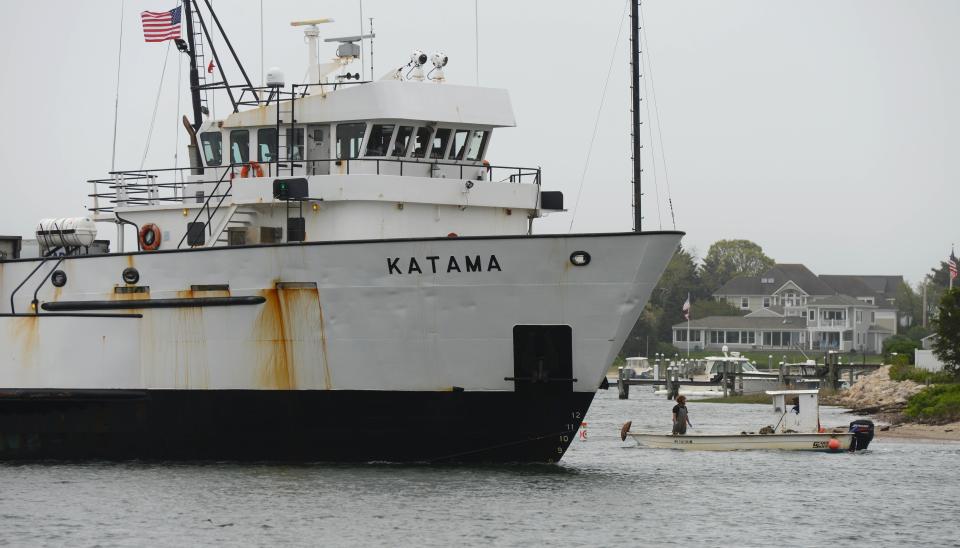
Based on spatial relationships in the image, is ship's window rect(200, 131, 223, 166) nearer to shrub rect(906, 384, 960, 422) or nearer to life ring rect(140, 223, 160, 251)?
life ring rect(140, 223, 160, 251)

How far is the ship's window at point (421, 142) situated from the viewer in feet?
90.6

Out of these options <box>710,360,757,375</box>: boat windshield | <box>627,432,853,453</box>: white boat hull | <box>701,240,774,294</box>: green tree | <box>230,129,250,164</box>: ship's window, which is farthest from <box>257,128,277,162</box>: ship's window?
<box>701,240,774,294</box>: green tree

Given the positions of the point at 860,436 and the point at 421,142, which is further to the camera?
the point at 860,436

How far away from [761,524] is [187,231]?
1189 cm

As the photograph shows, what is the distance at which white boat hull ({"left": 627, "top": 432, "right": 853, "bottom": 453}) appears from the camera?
3334 centimetres

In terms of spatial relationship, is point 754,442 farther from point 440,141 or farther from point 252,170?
point 252,170

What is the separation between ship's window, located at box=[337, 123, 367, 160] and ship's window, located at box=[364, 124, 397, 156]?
7.4 inches

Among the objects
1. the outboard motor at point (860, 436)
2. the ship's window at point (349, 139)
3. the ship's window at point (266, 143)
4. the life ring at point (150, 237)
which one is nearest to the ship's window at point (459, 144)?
the ship's window at point (349, 139)

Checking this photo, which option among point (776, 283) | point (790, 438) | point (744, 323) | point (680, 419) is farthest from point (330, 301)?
point (776, 283)

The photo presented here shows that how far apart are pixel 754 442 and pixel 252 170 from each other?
13.1 metres

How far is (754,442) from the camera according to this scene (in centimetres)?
3334

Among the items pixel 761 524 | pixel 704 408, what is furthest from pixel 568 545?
pixel 704 408

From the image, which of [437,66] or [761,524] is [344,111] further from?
[761,524]

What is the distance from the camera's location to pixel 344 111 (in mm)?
27266
